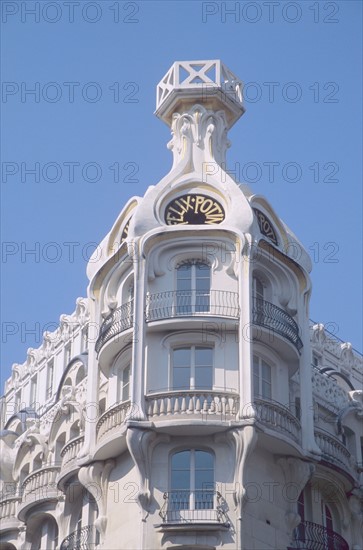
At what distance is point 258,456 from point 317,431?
460 cm

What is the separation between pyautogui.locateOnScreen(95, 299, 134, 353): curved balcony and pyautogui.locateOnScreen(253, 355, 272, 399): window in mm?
4948

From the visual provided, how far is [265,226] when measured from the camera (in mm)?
59875

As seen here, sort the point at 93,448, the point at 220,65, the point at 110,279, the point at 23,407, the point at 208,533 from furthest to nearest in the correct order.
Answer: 1. the point at 23,407
2. the point at 220,65
3. the point at 110,279
4. the point at 93,448
5. the point at 208,533

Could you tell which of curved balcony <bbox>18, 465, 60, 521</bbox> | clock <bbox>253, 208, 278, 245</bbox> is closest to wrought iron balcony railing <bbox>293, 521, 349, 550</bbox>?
curved balcony <bbox>18, 465, 60, 521</bbox>

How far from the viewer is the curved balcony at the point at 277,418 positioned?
5412 cm

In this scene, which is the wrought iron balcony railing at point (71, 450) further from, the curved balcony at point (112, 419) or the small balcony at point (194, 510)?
the small balcony at point (194, 510)

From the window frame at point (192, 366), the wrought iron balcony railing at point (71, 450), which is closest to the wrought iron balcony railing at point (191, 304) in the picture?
the window frame at point (192, 366)

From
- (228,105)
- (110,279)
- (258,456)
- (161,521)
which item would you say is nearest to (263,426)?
(258,456)

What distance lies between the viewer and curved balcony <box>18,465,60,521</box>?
198ft

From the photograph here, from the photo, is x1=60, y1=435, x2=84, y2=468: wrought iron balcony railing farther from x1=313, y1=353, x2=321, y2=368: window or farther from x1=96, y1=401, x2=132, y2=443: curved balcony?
x1=313, y1=353, x2=321, y2=368: window

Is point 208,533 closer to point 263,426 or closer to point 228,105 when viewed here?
point 263,426

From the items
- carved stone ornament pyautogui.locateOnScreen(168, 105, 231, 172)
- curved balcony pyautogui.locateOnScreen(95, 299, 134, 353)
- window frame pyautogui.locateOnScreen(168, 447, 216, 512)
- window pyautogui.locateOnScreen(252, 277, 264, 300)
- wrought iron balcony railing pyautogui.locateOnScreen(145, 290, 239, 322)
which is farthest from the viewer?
carved stone ornament pyautogui.locateOnScreen(168, 105, 231, 172)

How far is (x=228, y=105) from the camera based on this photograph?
2479 inches

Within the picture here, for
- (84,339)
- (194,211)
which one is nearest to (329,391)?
(194,211)
